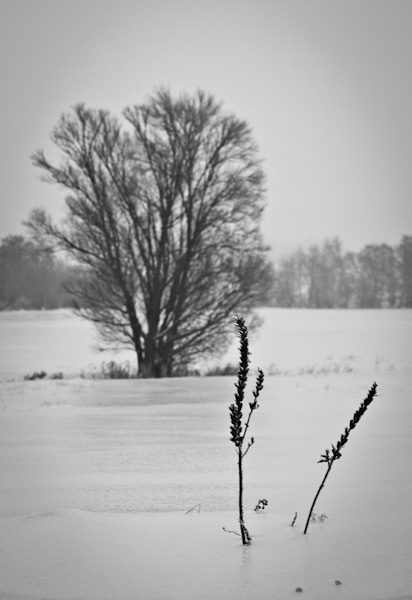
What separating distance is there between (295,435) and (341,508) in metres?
2.83

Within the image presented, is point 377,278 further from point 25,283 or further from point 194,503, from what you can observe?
point 194,503

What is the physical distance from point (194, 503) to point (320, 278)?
8185cm

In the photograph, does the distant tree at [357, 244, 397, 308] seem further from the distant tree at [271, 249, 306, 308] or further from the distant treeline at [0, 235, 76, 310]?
the distant treeline at [0, 235, 76, 310]

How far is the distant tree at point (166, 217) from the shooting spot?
16.3 m

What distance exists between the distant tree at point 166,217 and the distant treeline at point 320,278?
29.9m

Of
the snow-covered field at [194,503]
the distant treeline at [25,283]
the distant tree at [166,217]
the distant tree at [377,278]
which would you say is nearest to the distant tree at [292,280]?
the distant tree at [377,278]

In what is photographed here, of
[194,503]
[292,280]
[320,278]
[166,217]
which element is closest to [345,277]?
[320,278]

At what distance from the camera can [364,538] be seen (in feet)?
8.96

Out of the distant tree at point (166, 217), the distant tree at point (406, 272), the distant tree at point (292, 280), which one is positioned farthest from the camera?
the distant tree at point (292, 280)

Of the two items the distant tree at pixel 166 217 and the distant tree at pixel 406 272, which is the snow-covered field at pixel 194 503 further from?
the distant tree at pixel 406 272

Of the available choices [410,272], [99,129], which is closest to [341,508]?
[99,129]

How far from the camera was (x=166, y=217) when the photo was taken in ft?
→ 53.7

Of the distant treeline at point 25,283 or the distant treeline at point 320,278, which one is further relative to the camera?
the distant treeline at point 320,278

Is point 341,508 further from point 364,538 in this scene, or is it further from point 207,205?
point 207,205
